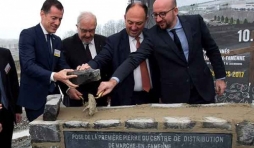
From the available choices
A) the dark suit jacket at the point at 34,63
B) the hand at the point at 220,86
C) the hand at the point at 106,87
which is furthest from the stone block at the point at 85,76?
the hand at the point at 220,86

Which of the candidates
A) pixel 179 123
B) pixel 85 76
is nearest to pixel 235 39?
pixel 179 123

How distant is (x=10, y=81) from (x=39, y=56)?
23.1 inches

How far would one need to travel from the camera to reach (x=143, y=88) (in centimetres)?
322

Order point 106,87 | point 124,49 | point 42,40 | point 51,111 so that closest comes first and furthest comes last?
point 51,111
point 106,87
point 42,40
point 124,49

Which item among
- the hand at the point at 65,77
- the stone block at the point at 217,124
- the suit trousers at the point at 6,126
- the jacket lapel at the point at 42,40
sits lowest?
the suit trousers at the point at 6,126

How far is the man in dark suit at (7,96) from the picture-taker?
133 inches

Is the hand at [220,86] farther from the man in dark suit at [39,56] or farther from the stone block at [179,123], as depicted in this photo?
the man in dark suit at [39,56]

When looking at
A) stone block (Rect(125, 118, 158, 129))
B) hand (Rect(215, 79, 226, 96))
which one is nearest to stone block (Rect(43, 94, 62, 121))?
stone block (Rect(125, 118, 158, 129))

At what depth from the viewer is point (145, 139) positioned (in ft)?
8.61

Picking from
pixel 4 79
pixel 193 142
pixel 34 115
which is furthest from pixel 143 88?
pixel 4 79

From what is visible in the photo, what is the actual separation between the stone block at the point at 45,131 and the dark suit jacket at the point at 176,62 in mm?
705

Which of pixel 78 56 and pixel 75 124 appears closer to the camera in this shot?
pixel 75 124

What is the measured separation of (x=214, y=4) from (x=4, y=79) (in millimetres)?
3157

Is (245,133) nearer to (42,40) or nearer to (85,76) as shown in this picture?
(85,76)
